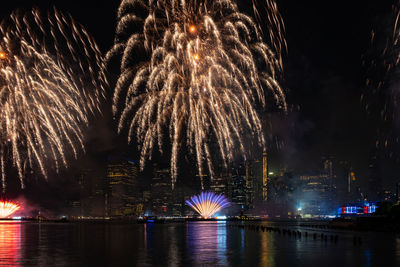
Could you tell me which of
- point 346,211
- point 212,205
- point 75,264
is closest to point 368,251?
point 75,264

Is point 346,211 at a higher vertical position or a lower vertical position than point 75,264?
lower

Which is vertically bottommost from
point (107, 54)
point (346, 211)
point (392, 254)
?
point (346, 211)

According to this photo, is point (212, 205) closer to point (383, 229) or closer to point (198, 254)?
point (383, 229)

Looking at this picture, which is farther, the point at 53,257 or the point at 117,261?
the point at 53,257

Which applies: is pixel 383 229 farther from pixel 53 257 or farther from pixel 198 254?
pixel 53 257

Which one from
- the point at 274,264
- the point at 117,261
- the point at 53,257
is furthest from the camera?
the point at 53,257

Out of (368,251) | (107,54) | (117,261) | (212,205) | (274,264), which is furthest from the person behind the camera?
(212,205)

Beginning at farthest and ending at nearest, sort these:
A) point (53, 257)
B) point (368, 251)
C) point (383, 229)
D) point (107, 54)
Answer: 1. point (383, 229)
2. point (107, 54)
3. point (368, 251)
4. point (53, 257)

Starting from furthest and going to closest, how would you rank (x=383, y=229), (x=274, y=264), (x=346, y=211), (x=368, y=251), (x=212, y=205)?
(x=346, y=211) → (x=212, y=205) → (x=383, y=229) → (x=368, y=251) → (x=274, y=264)

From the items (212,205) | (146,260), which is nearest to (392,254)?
(146,260)
